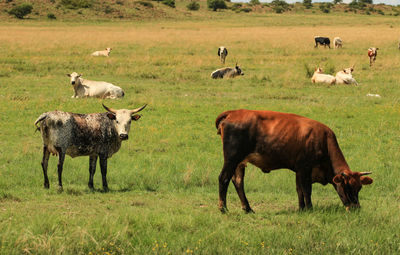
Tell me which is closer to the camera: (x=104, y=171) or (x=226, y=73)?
(x=104, y=171)

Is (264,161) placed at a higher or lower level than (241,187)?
higher

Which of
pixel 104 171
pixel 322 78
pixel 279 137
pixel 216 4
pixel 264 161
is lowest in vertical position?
pixel 216 4

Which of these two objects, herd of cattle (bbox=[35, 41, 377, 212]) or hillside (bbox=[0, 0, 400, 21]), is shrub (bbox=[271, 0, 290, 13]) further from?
herd of cattle (bbox=[35, 41, 377, 212])

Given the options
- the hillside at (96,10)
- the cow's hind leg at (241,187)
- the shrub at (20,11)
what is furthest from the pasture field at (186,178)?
the hillside at (96,10)

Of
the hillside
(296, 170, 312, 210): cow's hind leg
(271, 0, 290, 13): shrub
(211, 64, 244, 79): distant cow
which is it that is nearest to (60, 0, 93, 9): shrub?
the hillside

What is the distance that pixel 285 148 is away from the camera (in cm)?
720

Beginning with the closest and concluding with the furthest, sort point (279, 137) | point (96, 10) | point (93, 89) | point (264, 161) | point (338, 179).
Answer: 1. point (338, 179)
2. point (279, 137)
3. point (264, 161)
4. point (93, 89)
5. point (96, 10)

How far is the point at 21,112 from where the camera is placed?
15.0 metres

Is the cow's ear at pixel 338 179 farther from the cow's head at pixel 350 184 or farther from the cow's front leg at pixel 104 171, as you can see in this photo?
the cow's front leg at pixel 104 171

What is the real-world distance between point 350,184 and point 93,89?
12772 millimetres

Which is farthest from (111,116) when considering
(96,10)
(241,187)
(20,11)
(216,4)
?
(216,4)

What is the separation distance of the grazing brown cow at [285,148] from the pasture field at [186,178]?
1.45ft

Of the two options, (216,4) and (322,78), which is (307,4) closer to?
(216,4)

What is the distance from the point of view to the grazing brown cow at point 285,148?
7.17 m
